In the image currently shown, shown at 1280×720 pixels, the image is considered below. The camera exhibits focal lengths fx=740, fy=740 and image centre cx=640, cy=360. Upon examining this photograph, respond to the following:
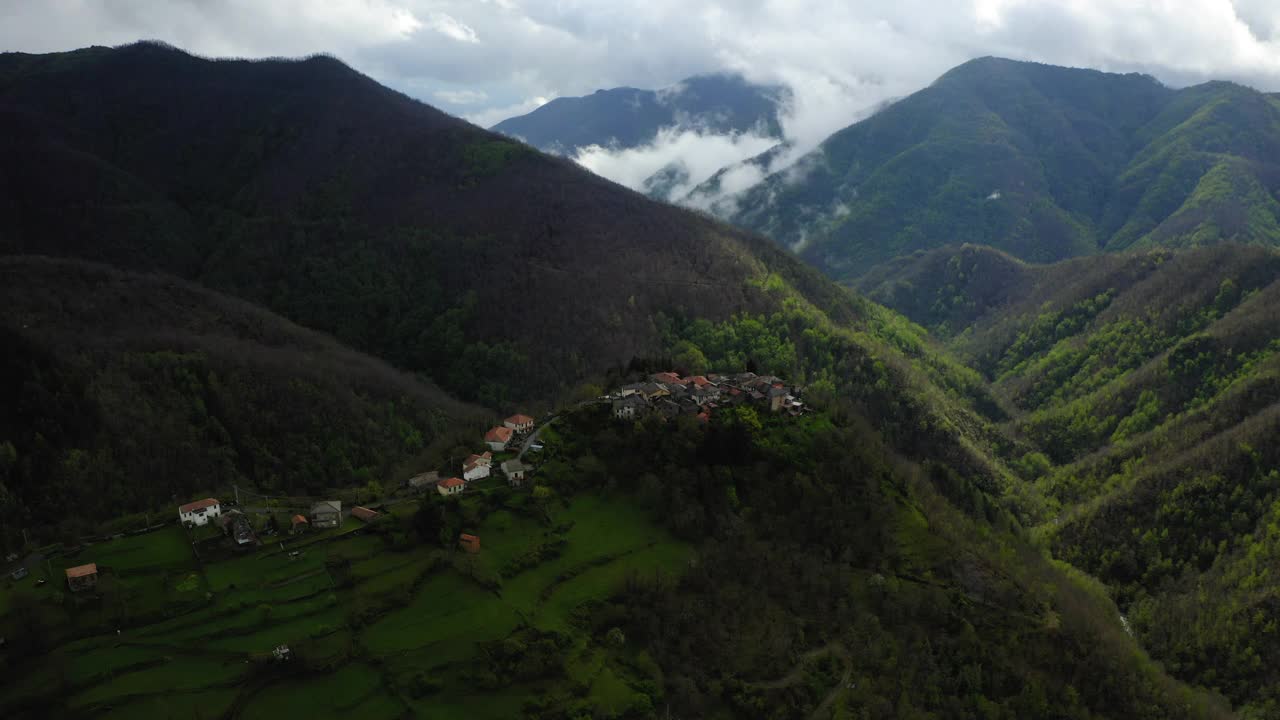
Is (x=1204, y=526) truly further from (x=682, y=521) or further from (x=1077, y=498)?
(x=682, y=521)

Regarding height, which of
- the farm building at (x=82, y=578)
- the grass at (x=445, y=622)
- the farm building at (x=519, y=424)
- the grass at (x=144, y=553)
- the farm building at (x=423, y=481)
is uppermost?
the farm building at (x=519, y=424)

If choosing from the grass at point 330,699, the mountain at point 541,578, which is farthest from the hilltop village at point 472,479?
the grass at point 330,699

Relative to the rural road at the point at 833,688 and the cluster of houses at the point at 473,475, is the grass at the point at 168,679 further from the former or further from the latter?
the rural road at the point at 833,688

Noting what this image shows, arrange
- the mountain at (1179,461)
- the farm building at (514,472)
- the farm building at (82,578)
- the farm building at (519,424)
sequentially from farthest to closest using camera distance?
the mountain at (1179,461), the farm building at (519,424), the farm building at (514,472), the farm building at (82,578)

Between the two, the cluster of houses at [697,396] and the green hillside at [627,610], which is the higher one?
the cluster of houses at [697,396]

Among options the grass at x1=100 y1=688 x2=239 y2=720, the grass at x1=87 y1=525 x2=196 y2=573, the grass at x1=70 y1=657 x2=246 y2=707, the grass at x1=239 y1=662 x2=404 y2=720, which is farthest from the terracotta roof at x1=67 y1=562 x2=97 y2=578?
the grass at x1=239 y1=662 x2=404 y2=720

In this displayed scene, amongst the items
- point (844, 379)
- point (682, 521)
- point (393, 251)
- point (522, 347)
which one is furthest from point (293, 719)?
point (393, 251)

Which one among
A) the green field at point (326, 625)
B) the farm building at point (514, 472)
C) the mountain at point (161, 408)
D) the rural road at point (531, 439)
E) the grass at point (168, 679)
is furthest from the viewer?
the mountain at point (161, 408)
